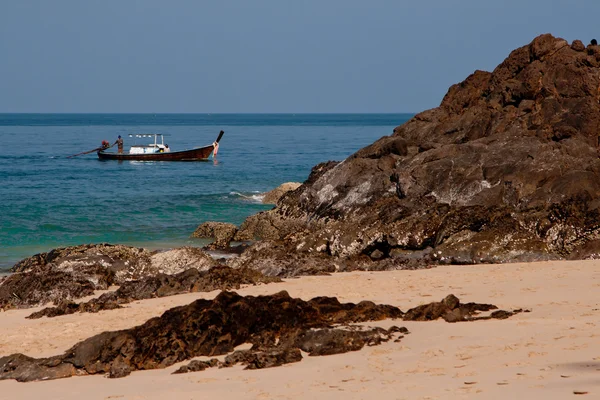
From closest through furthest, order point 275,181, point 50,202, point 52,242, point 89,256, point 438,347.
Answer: point 438,347, point 89,256, point 52,242, point 50,202, point 275,181

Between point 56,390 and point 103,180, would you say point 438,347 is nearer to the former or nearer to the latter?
point 56,390

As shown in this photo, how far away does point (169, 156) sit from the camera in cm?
6794

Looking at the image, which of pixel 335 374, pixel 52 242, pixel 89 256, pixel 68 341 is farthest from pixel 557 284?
pixel 52 242

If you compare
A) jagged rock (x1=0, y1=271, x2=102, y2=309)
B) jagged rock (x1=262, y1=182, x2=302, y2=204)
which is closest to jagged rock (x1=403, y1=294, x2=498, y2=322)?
jagged rock (x1=0, y1=271, x2=102, y2=309)

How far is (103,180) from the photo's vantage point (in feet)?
171

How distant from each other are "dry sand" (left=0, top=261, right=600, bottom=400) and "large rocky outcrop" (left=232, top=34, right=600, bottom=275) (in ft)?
16.5

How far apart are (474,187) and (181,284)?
859cm

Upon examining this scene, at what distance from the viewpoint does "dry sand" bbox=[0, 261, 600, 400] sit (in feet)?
27.0

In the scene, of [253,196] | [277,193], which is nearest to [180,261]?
[277,193]

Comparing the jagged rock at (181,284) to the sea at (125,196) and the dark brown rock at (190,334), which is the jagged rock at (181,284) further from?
the sea at (125,196)

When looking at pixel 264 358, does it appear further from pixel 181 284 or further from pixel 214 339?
pixel 181 284

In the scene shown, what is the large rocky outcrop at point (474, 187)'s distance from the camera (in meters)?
18.9

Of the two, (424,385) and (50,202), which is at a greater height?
(424,385)

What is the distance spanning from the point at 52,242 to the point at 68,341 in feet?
52.0
